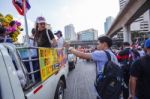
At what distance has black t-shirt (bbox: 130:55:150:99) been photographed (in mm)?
3844

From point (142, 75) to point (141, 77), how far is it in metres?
0.04

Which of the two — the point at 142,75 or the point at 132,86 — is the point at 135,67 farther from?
the point at 132,86

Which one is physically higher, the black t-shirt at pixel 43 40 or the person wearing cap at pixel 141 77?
the black t-shirt at pixel 43 40

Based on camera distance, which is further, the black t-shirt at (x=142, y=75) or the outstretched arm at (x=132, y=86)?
the outstretched arm at (x=132, y=86)

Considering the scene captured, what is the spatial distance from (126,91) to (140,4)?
1626 cm

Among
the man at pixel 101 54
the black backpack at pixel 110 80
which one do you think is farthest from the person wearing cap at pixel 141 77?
the man at pixel 101 54

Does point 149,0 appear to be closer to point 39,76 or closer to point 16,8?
point 16,8

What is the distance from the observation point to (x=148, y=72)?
3834mm

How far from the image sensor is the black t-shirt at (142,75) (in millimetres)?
3844

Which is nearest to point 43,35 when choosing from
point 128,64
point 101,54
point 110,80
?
point 128,64

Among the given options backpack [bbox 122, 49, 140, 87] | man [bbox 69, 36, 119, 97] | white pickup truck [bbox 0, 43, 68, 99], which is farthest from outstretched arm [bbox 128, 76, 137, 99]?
backpack [bbox 122, 49, 140, 87]

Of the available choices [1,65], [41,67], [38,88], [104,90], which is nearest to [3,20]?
[41,67]

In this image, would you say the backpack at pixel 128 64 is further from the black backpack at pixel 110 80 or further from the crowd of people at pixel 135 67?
the black backpack at pixel 110 80

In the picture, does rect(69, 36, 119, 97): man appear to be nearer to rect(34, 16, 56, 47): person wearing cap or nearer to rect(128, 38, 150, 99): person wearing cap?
rect(128, 38, 150, 99): person wearing cap
